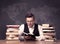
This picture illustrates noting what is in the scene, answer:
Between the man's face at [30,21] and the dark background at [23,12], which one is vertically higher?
the dark background at [23,12]

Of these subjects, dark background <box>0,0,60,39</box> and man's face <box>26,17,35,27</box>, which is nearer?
man's face <box>26,17,35,27</box>

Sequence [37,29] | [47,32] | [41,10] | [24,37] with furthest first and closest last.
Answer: [41,10] → [47,32] → [37,29] → [24,37]

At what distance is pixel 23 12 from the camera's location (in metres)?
4.87

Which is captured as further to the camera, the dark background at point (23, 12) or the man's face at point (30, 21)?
the dark background at point (23, 12)

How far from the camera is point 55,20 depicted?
4867 millimetres

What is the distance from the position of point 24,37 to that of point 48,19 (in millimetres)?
1493

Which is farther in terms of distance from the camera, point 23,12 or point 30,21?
point 23,12

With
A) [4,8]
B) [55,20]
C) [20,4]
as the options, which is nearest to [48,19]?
[55,20]

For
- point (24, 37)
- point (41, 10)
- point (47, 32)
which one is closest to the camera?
point (24, 37)

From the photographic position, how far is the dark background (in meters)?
4.86

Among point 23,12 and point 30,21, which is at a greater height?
point 23,12

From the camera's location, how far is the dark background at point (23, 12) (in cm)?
486

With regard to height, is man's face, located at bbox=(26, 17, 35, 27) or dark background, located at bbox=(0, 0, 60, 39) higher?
dark background, located at bbox=(0, 0, 60, 39)

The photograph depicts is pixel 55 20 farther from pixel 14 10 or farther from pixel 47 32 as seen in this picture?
pixel 14 10
